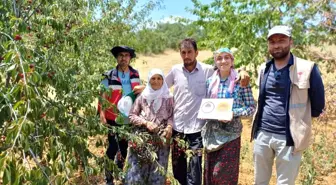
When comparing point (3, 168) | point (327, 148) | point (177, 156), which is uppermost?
point (3, 168)

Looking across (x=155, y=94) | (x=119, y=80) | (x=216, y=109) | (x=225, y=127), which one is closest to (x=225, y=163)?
(x=225, y=127)

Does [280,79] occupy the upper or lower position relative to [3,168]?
upper

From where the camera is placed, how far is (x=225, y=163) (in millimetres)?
2871

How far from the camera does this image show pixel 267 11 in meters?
6.09

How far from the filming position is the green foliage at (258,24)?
219 inches

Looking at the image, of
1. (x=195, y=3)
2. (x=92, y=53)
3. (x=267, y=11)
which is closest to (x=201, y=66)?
(x=92, y=53)

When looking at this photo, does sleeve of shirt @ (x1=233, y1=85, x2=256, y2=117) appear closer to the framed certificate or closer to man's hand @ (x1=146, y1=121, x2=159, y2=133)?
the framed certificate

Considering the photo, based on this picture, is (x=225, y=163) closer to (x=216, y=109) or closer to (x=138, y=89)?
(x=216, y=109)

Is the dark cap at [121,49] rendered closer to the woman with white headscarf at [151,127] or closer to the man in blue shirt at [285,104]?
the woman with white headscarf at [151,127]

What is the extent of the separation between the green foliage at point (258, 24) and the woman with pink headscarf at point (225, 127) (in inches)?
120

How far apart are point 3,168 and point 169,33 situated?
3369 centimetres

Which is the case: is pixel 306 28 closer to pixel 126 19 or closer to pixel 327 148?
pixel 327 148

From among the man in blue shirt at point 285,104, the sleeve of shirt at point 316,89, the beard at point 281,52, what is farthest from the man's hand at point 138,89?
the sleeve of shirt at point 316,89

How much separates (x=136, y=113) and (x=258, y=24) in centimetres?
407
